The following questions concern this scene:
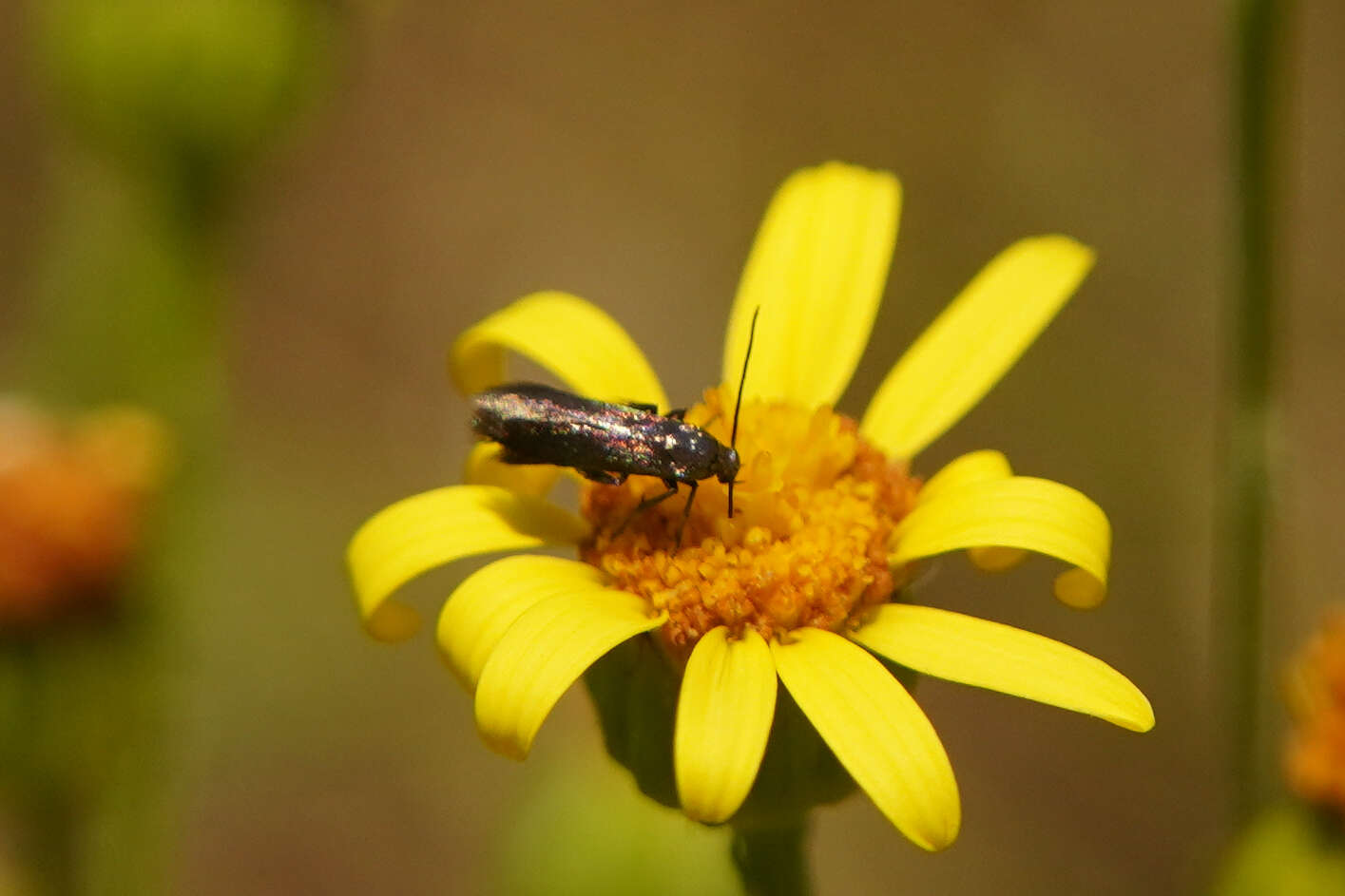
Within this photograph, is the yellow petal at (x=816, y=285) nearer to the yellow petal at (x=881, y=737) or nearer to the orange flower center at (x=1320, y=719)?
the yellow petal at (x=881, y=737)

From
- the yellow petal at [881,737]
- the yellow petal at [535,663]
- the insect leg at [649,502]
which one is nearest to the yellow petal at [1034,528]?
the yellow petal at [881,737]

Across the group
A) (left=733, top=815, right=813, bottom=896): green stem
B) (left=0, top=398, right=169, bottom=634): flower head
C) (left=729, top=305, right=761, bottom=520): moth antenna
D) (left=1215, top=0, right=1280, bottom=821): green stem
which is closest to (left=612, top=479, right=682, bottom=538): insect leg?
(left=729, top=305, right=761, bottom=520): moth antenna

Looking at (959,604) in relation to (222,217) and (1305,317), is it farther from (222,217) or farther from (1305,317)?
(222,217)

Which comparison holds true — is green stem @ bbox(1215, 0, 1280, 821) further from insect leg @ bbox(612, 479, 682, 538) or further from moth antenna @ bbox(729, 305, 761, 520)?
insect leg @ bbox(612, 479, 682, 538)

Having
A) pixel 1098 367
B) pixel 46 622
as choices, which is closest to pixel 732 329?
pixel 46 622

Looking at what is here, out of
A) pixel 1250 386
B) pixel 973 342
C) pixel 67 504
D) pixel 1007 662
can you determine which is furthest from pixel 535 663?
pixel 67 504
